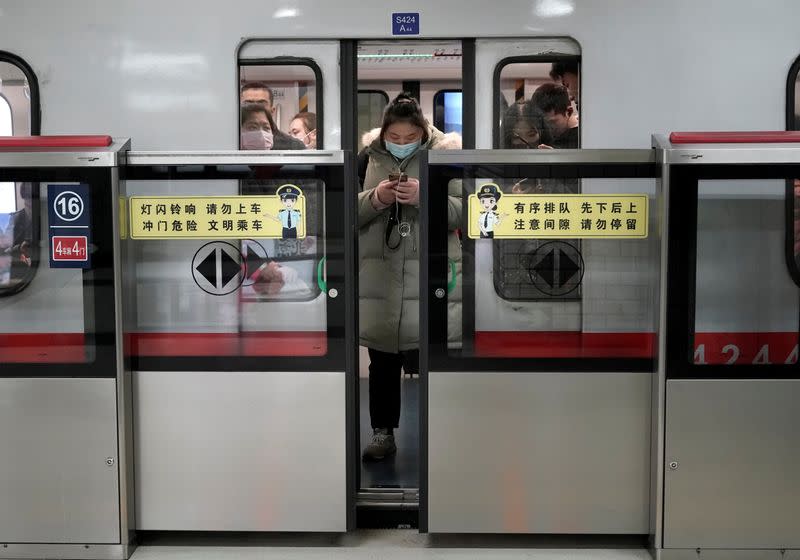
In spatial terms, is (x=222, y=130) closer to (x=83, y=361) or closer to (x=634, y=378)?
(x=83, y=361)

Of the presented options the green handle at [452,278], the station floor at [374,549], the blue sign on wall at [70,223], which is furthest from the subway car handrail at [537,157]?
the station floor at [374,549]

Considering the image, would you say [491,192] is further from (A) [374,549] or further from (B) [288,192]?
(A) [374,549]

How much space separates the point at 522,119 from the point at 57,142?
1967 mm

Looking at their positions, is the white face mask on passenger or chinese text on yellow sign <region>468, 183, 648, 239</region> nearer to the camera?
chinese text on yellow sign <region>468, 183, 648, 239</region>

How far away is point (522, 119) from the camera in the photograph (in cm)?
365

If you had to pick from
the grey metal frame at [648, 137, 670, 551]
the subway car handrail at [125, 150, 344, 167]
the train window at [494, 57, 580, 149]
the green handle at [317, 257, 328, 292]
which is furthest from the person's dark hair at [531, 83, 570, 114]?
the green handle at [317, 257, 328, 292]

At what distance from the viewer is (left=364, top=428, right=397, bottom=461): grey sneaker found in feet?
14.3

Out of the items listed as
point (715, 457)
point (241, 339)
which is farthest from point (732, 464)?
point (241, 339)

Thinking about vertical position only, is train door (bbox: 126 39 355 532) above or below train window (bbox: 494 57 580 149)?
below

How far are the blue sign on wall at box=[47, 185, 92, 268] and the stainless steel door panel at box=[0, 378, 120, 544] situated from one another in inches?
20.2

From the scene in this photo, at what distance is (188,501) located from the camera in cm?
344

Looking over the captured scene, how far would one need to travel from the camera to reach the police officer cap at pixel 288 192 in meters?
3.34

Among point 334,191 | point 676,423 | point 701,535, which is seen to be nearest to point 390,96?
point 334,191

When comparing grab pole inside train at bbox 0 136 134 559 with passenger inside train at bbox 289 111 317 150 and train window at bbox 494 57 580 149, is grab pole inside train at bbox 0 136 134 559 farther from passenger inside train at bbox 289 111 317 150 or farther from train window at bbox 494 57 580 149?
train window at bbox 494 57 580 149
